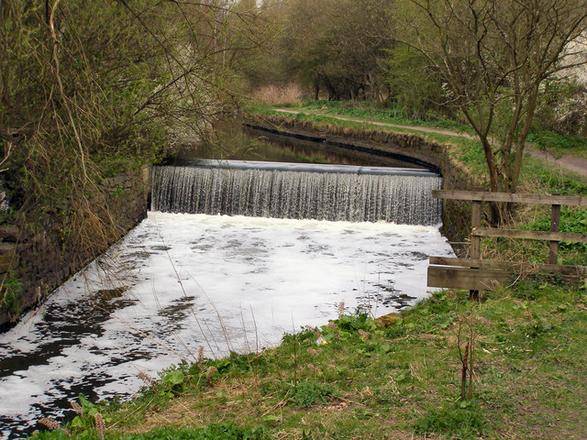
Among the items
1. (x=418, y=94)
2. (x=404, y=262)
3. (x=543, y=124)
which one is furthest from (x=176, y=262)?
(x=418, y=94)

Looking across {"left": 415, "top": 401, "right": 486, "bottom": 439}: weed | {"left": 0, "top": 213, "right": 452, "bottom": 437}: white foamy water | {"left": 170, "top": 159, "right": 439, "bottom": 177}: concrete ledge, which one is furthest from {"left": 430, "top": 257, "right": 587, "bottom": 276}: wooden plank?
{"left": 170, "top": 159, "right": 439, "bottom": 177}: concrete ledge

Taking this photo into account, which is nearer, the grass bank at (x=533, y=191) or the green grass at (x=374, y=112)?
the grass bank at (x=533, y=191)

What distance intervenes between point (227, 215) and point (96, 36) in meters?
10.2

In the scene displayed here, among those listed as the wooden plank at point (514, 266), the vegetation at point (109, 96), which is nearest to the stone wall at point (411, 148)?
the vegetation at point (109, 96)

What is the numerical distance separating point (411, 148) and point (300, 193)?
347 inches

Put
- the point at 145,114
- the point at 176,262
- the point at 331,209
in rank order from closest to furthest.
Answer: the point at 145,114 < the point at 176,262 < the point at 331,209

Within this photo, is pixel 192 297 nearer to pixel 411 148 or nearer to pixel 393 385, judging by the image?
pixel 393 385

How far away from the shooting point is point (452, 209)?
17344 millimetres

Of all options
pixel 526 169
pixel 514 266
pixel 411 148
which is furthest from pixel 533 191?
pixel 411 148

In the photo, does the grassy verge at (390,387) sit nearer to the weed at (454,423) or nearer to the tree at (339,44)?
the weed at (454,423)

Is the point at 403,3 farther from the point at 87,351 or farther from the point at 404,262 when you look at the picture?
the point at 87,351

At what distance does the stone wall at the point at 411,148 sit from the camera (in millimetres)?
16469

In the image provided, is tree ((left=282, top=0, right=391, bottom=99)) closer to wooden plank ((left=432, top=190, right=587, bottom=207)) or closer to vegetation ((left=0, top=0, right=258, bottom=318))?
vegetation ((left=0, top=0, right=258, bottom=318))

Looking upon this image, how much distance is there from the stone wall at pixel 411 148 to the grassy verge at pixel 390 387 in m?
3.86
